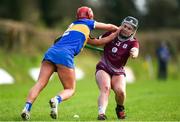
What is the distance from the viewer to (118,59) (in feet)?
47.9

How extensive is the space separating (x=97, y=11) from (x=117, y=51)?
39.4 m

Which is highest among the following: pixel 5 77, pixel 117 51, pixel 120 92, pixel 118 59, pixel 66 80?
pixel 5 77

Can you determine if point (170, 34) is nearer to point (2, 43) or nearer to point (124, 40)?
point (2, 43)

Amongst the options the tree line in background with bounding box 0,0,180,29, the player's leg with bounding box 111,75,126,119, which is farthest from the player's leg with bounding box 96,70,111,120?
the tree line in background with bounding box 0,0,180,29

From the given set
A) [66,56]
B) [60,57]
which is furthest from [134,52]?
[60,57]

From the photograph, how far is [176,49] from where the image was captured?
173 ft

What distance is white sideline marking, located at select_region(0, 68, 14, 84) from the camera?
30734 mm

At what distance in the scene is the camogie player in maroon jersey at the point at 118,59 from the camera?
47.3 ft

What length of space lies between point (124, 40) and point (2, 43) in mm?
22727

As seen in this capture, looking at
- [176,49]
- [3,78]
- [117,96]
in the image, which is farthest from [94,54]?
[117,96]

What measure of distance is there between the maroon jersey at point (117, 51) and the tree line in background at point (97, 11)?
32.3 m

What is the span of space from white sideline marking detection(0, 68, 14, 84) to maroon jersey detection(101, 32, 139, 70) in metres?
16.2

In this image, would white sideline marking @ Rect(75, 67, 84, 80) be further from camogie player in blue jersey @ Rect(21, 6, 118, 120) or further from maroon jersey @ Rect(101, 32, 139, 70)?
camogie player in blue jersey @ Rect(21, 6, 118, 120)

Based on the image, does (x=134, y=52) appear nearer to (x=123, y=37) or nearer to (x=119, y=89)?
(x=123, y=37)
